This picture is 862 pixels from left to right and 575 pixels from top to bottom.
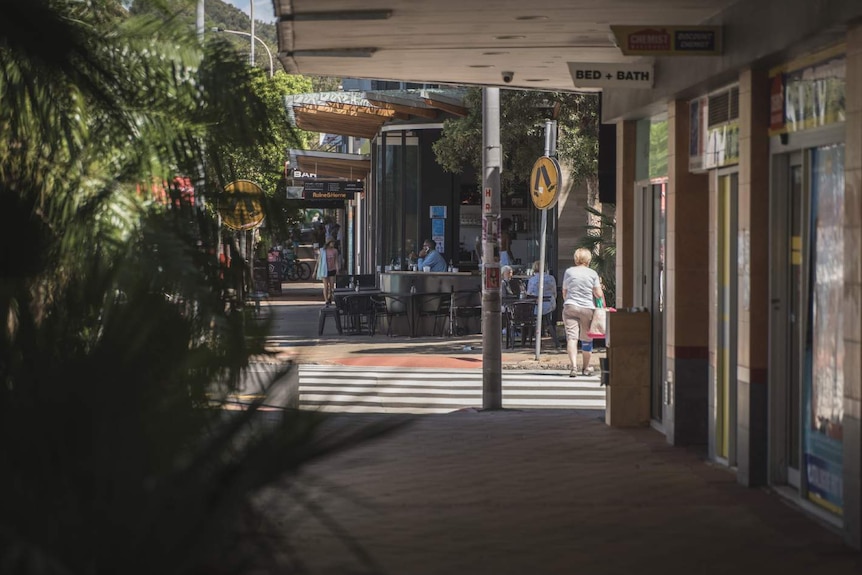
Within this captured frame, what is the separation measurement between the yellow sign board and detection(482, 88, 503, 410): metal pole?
8.87 metres

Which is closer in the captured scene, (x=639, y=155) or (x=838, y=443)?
(x=838, y=443)

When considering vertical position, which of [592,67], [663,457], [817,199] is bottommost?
[663,457]

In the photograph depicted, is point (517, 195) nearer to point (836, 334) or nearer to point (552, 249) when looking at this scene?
point (552, 249)

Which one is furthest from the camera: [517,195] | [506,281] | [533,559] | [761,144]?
[517,195]

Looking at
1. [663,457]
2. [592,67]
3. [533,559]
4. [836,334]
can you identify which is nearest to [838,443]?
[836,334]

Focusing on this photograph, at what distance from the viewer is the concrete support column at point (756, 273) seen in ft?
28.9

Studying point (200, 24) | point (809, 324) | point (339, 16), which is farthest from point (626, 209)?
point (200, 24)

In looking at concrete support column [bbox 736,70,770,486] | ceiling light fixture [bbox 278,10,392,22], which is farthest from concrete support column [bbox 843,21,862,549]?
ceiling light fixture [bbox 278,10,392,22]

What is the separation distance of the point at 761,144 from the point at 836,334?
5.35ft

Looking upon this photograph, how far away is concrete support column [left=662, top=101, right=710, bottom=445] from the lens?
36.2 feet

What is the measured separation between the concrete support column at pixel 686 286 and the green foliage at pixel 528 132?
42.2 feet

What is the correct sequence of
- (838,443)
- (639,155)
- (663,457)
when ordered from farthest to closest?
(639,155), (663,457), (838,443)

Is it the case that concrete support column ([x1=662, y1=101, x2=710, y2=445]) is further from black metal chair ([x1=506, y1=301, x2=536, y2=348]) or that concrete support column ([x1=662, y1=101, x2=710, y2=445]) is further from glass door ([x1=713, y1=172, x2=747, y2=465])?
black metal chair ([x1=506, y1=301, x2=536, y2=348])

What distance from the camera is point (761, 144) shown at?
883 centimetres
